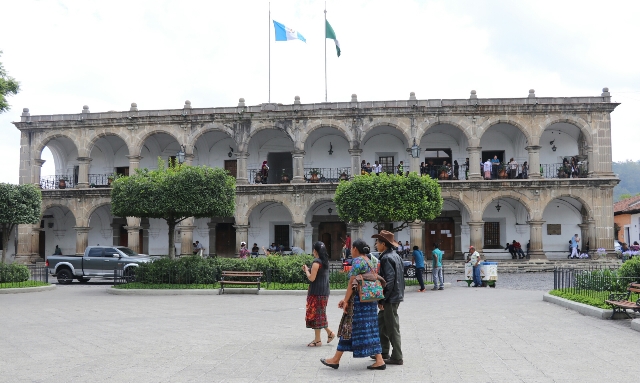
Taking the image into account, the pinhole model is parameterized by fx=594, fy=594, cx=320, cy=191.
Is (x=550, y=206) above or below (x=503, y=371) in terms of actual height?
above

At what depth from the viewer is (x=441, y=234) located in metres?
29.2

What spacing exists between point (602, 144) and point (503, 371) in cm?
2312

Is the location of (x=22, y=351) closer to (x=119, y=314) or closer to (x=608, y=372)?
(x=119, y=314)

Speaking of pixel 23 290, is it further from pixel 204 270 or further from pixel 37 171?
pixel 37 171

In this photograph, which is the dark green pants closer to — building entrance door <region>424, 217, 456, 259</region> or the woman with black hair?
the woman with black hair

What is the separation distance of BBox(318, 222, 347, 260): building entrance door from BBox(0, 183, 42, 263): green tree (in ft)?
43.4

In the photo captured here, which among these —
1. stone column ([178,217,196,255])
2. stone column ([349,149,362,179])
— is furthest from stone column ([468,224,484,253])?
stone column ([178,217,196,255])

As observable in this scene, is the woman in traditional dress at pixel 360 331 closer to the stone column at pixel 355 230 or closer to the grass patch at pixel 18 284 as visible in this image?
the grass patch at pixel 18 284

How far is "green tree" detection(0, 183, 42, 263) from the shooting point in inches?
804

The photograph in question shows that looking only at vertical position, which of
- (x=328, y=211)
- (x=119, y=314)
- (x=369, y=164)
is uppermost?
(x=369, y=164)

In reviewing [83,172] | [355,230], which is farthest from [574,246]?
[83,172]

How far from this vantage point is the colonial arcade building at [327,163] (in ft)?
87.7

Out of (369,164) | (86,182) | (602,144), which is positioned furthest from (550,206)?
(86,182)

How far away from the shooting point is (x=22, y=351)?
7902 millimetres
